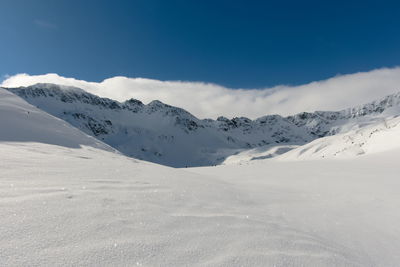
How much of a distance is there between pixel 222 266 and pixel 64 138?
50.5ft

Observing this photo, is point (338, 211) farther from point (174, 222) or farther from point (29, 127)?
point (29, 127)

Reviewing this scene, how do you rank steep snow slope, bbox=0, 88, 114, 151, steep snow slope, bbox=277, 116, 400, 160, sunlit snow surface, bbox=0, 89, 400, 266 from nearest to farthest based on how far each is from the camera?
1. sunlit snow surface, bbox=0, 89, 400, 266
2. steep snow slope, bbox=0, 88, 114, 151
3. steep snow slope, bbox=277, 116, 400, 160

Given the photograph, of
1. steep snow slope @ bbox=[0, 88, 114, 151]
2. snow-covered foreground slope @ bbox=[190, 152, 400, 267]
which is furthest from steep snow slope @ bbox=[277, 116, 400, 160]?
steep snow slope @ bbox=[0, 88, 114, 151]

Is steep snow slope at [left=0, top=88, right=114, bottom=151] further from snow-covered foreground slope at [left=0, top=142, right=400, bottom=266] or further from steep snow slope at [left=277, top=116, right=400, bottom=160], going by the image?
steep snow slope at [left=277, top=116, right=400, bottom=160]

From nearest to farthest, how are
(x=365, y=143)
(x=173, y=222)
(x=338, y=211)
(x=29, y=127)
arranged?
(x=173, y=222)
(x=338, y=211)
(x=29, y=127)
(x=365, y=143)

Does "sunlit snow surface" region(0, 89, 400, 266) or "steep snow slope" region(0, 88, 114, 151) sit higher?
"steep snow slope" region(0, 88, 114, 151)

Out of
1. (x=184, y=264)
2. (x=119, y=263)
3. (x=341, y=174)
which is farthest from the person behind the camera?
(x=341, y=174)

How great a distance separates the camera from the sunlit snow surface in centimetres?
262

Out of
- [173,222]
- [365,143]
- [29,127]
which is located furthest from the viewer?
[365,143]

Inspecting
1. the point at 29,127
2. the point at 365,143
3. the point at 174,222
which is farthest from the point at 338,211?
the point at 365,143

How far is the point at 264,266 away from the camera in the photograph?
8.89 feet

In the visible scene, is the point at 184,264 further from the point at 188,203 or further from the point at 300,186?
the point at 300,186

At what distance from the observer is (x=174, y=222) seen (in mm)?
3592

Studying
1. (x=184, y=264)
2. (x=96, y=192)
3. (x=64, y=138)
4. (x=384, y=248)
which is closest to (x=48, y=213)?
(x=96, y=192)
